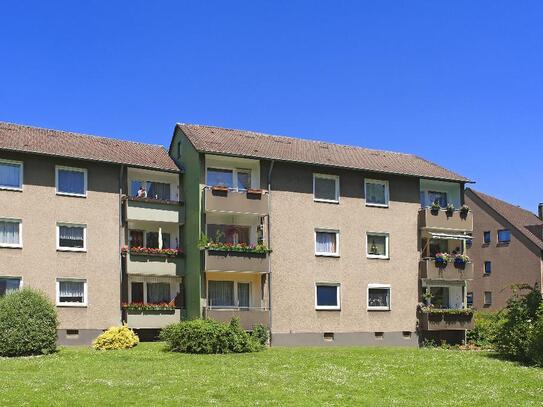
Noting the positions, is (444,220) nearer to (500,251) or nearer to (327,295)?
(327,295)

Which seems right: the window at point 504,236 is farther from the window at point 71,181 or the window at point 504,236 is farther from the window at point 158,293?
the window at point 71,181

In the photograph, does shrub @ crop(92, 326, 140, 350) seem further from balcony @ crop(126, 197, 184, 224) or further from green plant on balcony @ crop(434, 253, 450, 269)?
green plant on balcony @ crop(434, 253, 450, 269)

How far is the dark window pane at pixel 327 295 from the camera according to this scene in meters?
41.0

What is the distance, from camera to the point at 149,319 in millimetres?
38375

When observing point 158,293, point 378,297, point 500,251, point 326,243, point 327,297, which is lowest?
point 378,297

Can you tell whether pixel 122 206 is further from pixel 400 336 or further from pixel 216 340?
pixel 400 336

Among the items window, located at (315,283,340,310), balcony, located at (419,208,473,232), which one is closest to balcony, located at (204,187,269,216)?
window, located at (315,283,340,310)

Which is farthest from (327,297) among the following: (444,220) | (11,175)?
(11,175)

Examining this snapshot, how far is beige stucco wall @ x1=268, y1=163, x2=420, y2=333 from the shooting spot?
4016 cm

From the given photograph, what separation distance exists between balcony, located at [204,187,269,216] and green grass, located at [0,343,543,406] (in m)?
9.71

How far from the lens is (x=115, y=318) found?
38.1 meters

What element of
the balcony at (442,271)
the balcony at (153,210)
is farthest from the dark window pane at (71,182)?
the balcony at (442,271)

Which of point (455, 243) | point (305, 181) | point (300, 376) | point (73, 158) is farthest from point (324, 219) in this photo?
point (300, 376)

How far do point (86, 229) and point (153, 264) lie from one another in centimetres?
403
